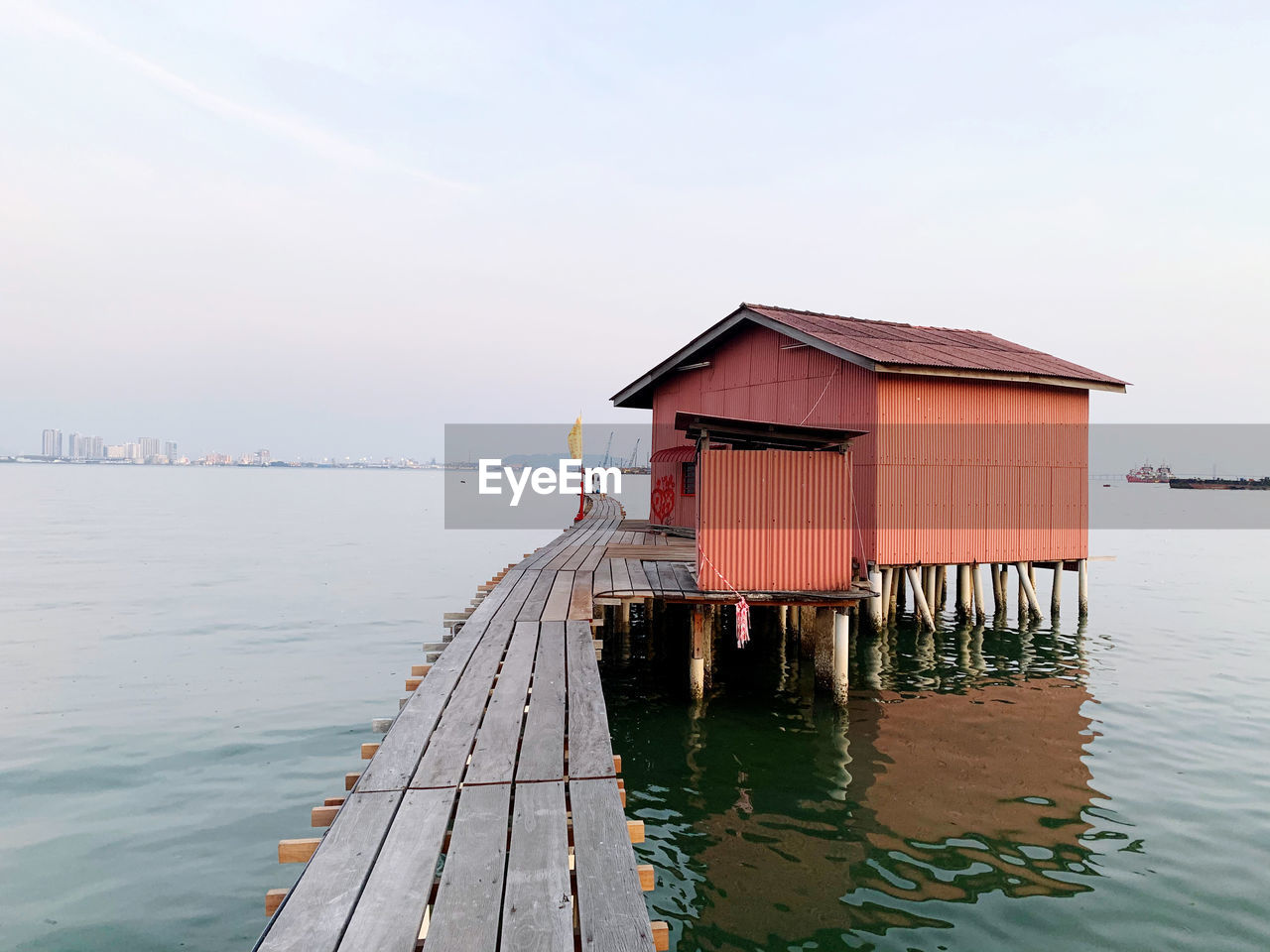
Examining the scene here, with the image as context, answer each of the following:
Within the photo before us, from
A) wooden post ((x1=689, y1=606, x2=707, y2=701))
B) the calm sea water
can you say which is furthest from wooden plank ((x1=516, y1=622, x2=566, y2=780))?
wooden post ((x1=689, y1=606, x2=707, y2=701))

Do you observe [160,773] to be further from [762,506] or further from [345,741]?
[762,506]

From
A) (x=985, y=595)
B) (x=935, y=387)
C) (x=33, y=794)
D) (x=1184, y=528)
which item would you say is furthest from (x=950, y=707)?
(x=1184, y=528)

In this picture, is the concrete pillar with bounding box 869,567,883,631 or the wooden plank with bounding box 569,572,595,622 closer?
the wooden plank with bounding box 569,572,595,622

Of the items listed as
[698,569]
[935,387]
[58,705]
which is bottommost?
[58,705]

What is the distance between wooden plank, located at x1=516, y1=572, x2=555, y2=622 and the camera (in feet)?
37.4

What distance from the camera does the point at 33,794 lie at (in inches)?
389

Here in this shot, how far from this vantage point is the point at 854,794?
9.77 m

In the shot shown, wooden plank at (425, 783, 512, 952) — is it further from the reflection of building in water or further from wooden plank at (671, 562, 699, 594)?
wooden plank at (671, 562, 699, 594)

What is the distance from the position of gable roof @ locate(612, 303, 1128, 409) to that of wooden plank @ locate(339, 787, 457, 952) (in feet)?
41.8

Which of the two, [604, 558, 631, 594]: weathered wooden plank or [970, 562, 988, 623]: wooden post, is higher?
[604, 558, 631, 594]: weathered wooden plank

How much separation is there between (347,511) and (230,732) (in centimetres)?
6618

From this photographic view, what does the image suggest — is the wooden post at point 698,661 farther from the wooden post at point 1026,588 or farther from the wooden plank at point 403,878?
the wooden post at point 1026,588

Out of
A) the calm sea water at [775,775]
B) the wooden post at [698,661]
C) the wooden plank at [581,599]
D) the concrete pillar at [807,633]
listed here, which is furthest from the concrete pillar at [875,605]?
the wooden plank at [581,599]

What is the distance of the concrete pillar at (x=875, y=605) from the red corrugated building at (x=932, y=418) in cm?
41
